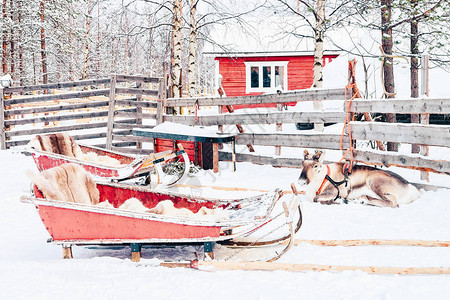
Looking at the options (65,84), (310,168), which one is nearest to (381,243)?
(310,168)

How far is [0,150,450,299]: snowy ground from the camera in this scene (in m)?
3.39

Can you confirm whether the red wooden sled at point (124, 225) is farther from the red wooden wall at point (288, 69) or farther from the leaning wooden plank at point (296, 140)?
the red wooden wall at point (288, 69)

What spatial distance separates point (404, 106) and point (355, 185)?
4.30 ft

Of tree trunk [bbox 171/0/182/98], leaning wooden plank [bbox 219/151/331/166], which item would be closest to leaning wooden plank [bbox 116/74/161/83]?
tree trunk [bbox 171/0/182/98]

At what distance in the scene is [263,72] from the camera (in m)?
21.4

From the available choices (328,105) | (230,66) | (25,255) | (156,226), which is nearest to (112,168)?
(25,255)

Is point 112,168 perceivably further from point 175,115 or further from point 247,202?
point 175,115

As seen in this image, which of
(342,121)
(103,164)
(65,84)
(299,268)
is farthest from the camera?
(65,84)

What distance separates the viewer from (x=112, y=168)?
7.07 m

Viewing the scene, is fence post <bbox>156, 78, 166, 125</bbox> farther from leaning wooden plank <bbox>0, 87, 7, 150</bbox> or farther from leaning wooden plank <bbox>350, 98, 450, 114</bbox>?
leaning wooden plank <bbox>350, 98, 450, 114</bbox>

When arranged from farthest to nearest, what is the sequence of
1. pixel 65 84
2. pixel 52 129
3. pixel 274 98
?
pixel 52 129
pixel 65 84
pixel 274 98

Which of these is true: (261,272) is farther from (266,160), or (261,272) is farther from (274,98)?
(274,98)

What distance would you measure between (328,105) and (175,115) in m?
5.49

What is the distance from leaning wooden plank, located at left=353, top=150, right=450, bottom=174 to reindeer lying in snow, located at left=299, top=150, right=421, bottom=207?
35cm
